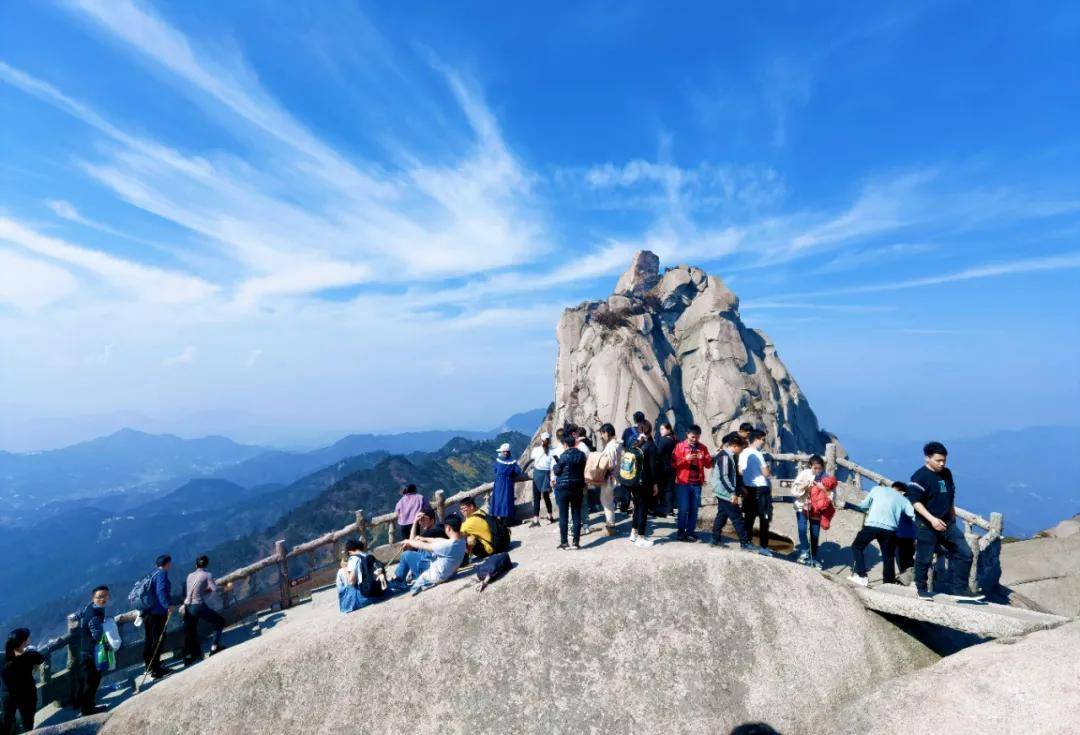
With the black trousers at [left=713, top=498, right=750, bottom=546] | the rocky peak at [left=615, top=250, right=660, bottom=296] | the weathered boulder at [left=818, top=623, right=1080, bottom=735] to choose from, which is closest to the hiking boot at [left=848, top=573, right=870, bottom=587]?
→ the weathered boulder at [left=818, top=623, right=1080, bottom=735]

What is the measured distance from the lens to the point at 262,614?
13.9 metres

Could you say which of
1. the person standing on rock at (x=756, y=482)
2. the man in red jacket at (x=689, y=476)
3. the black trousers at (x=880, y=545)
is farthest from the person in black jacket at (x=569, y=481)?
the black trousers at (x=880, y=545)

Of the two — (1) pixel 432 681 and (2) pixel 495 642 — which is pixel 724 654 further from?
(1) pixel 432 681

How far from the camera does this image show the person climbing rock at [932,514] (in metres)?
9.38

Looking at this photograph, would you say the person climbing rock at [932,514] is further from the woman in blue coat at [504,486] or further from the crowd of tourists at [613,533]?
the woman in blue coat at [504,486]

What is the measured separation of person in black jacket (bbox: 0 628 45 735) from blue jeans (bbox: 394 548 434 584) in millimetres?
6600

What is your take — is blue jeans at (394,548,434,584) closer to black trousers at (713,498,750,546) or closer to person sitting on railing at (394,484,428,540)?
person sitting on railing at (394,484,428,540)

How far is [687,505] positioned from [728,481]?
3.53 ft

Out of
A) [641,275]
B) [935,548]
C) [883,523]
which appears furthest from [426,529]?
[641,275]

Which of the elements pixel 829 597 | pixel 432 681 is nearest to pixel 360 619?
pixel 432 681

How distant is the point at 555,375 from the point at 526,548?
2797 inches

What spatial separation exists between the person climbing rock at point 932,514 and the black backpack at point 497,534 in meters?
7.99

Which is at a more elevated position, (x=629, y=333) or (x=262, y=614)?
(x=629, y=333)

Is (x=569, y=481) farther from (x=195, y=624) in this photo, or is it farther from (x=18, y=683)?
(x=18, y=683)
